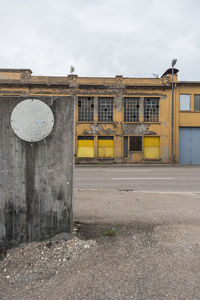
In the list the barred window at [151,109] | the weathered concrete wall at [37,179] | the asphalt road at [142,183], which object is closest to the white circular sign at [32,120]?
the weathered concrete wall at [37,179]

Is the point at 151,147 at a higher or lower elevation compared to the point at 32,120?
lower

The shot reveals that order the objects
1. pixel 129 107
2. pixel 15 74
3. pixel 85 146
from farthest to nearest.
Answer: pixel 129 107 → pixel 85 146 → pixel 15 74

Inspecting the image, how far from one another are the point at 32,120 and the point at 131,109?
18.5 meters

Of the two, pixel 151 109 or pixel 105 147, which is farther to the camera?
pixel 151 109

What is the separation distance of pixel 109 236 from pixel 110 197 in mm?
2582

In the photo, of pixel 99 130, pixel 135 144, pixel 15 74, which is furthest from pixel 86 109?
pixel 15 74

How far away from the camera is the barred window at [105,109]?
66.6 ft

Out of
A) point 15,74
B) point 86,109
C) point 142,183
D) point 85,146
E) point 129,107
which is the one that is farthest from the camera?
point 129,107

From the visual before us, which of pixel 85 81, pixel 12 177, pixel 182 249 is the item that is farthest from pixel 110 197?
pixel 85 81

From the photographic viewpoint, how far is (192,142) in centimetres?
2052

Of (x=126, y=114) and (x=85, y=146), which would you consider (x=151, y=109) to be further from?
(x=85, y=146)

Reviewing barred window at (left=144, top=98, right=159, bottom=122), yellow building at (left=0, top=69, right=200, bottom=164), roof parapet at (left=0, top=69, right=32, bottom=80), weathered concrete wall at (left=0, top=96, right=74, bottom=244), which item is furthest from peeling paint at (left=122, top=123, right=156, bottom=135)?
weathered concrete wall at (left=0, top=96, right=74, bottom=244)

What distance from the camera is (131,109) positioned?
2041 centimetres

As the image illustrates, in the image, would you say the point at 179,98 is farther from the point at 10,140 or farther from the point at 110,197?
the point at 10,140
